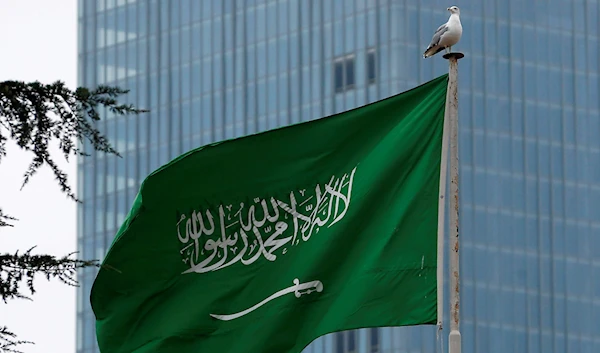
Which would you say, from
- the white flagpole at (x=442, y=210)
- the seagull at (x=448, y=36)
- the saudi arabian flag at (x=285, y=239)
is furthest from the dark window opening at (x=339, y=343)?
the white flagpole at (x=442, y=210)

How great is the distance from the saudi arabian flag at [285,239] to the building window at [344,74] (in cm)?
7791

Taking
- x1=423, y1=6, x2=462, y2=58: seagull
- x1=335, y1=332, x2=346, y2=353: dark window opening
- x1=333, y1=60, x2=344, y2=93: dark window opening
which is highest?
x1=333, y1=60, x2=344, y2=93: dark window opening

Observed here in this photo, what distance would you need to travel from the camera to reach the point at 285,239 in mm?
25266

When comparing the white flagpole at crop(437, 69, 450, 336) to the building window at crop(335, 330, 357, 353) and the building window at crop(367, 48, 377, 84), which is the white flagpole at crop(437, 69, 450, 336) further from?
the building window at crop(367, 48, 377, 84)

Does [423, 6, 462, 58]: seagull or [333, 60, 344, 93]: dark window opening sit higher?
[333, 60, 344, 93]: dark window opening

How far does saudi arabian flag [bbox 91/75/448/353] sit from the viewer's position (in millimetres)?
24031

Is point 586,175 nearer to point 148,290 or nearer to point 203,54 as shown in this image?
point 203,54

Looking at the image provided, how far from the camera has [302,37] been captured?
10644 cm

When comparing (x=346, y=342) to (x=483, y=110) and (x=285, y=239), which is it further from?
(x=285, y=239)

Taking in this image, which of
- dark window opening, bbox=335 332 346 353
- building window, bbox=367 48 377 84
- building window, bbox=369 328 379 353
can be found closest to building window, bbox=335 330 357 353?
dark window opening, bbox=335 332 346 353

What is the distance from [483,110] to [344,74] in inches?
258

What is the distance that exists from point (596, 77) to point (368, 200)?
85.2 metres

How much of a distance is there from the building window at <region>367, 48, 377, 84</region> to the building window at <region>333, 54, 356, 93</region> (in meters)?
0.69

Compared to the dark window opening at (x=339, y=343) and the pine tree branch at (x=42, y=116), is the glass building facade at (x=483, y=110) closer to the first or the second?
the dark window opening at (x=339, y=343)
